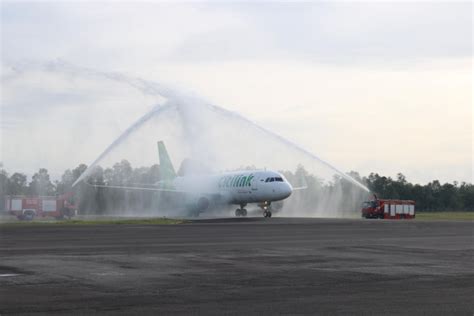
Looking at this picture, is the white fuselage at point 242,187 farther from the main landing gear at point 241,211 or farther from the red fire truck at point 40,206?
the red fire truck at point 40,206

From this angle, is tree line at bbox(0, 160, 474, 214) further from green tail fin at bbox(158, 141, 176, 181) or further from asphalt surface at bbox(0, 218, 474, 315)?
asphalt surface at bbox(0, 218, 474, 315)

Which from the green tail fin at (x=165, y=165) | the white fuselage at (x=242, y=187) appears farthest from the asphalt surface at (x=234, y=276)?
the green tail fin at (x=165, y=165)

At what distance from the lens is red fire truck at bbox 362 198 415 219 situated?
8288 cm

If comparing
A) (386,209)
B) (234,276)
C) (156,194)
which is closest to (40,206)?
(156,194)

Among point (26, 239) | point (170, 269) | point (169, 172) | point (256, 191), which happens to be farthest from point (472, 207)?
point (170, 269)

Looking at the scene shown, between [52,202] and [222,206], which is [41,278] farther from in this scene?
[52,202]

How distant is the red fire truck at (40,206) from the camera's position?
3501 inches

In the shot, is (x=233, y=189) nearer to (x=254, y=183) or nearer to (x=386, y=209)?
(x=254, y=183)

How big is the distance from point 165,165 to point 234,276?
269 ft

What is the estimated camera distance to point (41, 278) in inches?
795

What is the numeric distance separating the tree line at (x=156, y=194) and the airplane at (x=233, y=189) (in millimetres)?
4406

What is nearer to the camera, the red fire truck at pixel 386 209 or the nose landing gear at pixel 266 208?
the nose landing gear at pixel 266 208

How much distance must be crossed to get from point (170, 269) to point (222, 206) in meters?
63.1

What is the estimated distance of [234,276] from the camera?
826 inches
